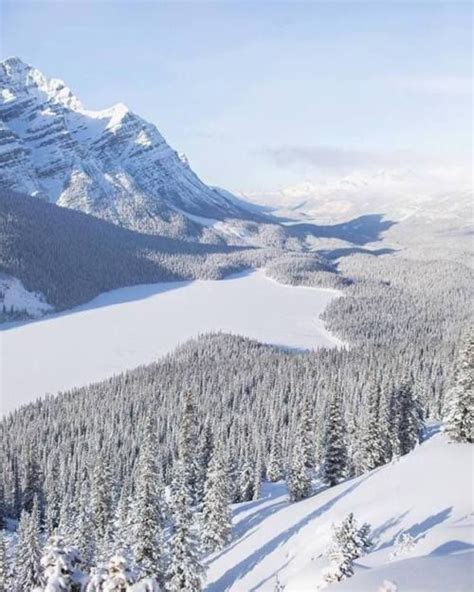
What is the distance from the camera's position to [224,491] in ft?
198

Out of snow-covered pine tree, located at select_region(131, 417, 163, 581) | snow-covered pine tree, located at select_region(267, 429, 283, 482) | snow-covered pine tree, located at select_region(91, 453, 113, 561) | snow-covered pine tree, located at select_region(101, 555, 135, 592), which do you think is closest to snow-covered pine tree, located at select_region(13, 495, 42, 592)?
snow-covered pine tree, located at select_region(131, 417, 163, 581)

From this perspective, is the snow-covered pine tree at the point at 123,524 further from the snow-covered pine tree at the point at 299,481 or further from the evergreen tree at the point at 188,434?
the snow-covered pine tree at the point at 299,481

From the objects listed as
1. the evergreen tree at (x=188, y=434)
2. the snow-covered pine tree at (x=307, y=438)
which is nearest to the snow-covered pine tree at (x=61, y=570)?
the evergreen tree at (x=188, y=434)

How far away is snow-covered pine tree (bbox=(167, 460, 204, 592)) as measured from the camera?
45.7 m

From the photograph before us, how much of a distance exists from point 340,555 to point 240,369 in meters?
141

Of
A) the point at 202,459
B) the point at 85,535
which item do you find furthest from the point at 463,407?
the point at 202,459

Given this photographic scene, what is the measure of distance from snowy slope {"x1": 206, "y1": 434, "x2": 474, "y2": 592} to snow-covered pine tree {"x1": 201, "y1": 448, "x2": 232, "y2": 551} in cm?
159

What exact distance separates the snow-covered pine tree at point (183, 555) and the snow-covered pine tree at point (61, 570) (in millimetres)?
26114

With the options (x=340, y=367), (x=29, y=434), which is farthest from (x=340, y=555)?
(x=340, y=367)

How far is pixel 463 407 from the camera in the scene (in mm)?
52219

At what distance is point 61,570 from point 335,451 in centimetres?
5387

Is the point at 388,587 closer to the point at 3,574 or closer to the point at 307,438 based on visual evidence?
the point at 3,574

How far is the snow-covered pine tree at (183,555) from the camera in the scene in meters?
45.7

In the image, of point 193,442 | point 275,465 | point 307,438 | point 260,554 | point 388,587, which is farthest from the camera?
point 275,465
